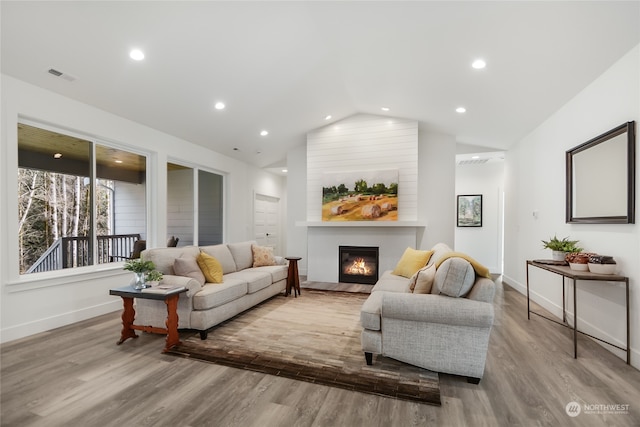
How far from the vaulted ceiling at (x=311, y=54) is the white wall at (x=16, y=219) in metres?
0.18

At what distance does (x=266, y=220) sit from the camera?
8344mm

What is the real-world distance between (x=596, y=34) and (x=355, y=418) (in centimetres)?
351

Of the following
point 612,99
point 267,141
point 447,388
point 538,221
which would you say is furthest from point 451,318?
point 267,141

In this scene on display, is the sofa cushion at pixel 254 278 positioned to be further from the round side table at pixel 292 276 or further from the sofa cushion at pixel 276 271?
the round side table at pixel 292 276


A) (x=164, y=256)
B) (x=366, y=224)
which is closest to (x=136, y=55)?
(x=164, y=256)

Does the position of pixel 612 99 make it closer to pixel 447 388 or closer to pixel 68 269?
pixel 447 388

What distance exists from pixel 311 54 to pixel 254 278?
2.92 meters

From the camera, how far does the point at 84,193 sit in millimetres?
3945

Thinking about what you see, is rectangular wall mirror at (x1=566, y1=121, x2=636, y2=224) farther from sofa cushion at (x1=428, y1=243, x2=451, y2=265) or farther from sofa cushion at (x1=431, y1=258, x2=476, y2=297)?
sofa cushion at (x1=431, y1=258, x2=476, y2=297)

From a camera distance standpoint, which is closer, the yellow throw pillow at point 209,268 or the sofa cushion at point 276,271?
the yellow throw pillow at point 209,268

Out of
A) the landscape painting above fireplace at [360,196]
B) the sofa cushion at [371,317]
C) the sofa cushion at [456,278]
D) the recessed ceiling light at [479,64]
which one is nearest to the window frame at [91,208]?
the landscape painting above fireplace at [360,196]

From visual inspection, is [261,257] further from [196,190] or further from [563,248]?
[563,248]

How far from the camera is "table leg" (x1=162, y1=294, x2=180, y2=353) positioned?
288cm

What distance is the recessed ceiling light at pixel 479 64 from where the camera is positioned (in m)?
3.24
